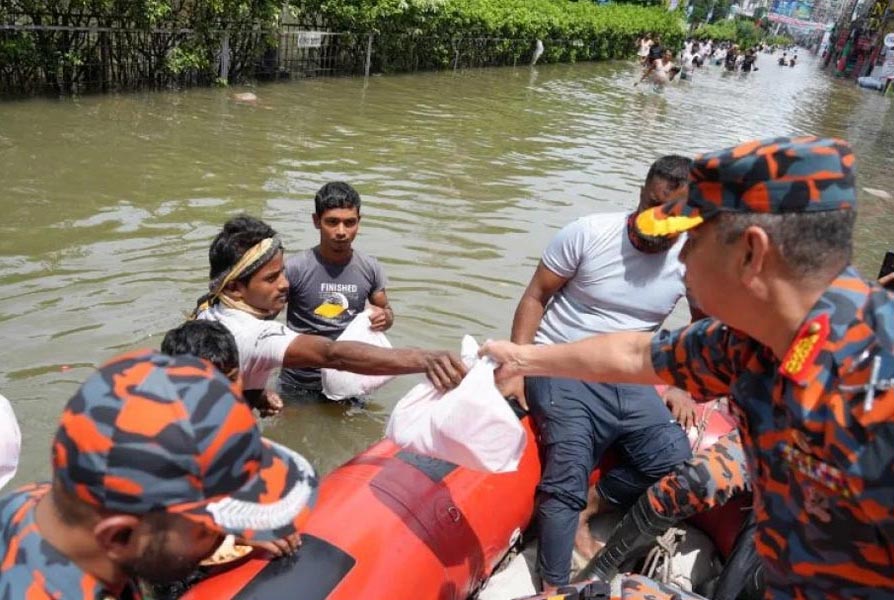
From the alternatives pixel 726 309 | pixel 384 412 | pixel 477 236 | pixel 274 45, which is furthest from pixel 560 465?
pixel 274 45

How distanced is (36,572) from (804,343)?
153 centimetres

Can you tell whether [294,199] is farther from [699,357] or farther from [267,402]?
[699,357]

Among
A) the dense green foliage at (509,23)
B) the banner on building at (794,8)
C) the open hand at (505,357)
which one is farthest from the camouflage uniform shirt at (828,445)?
the banner on building at (794,8)

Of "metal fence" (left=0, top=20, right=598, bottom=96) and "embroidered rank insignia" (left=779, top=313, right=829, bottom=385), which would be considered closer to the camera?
"embroidered rank insignia" (left=779, top=313, right=829, bottom=385)

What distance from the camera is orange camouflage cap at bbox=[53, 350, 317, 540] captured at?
1.21 metres

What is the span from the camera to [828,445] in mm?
1471

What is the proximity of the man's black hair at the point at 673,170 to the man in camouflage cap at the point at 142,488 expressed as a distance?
7.78 feet

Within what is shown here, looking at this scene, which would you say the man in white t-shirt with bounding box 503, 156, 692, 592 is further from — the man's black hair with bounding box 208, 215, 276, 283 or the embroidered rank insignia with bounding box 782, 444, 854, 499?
the embroidered rank insignia with bounding box 782, 444, 854, 499

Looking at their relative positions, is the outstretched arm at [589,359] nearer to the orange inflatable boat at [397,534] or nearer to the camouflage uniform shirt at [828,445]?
the camouflage uniform shirt at [828,445]

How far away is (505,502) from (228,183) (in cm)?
628

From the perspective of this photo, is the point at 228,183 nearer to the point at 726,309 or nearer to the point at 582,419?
the point at 582,419

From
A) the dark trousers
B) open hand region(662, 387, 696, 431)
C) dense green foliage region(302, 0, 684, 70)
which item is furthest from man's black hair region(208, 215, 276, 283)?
dense green foliage region(302, 0, 684, 70)

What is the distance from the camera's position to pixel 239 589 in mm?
2164

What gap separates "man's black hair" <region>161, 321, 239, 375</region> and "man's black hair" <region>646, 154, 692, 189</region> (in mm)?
1909
